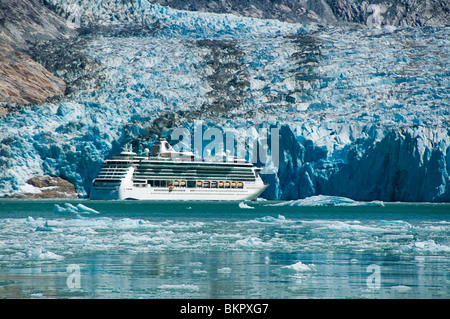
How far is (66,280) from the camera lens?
14977 mm

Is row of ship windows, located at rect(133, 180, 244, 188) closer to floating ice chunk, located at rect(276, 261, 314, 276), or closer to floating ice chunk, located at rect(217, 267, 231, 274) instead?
floating ice chunk, located at rect(217, 267, 231, 274)

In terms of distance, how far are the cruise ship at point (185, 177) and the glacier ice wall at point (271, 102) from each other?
2.15 metres

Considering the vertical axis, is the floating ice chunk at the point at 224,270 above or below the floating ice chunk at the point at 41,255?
below

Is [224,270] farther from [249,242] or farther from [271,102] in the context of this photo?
[271,102]

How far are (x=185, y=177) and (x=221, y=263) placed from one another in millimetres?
54468

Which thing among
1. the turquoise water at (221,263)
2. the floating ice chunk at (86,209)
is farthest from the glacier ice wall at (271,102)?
the turquoise water at (221,263)

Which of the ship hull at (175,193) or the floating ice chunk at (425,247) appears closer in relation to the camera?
the floating ice chunk at (425,247)

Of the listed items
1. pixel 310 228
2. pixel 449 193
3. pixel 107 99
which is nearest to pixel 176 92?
pixel 107 99

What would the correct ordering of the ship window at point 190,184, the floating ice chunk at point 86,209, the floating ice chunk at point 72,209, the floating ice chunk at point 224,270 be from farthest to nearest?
1. the ship window at point 190,184
2. the floating ice chunk at point 72,209
3. the floating ice chunk at point 86,209
4. the floating ice chunk at point 224,270

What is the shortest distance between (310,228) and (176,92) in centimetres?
5263

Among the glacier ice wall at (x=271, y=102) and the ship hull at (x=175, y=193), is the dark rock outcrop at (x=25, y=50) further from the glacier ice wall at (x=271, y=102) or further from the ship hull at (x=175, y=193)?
the ship hull at (x=175, y=193)

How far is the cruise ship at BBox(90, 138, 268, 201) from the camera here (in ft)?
233

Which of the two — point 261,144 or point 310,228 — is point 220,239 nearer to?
point 310,228

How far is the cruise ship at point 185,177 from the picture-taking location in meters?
70.9
